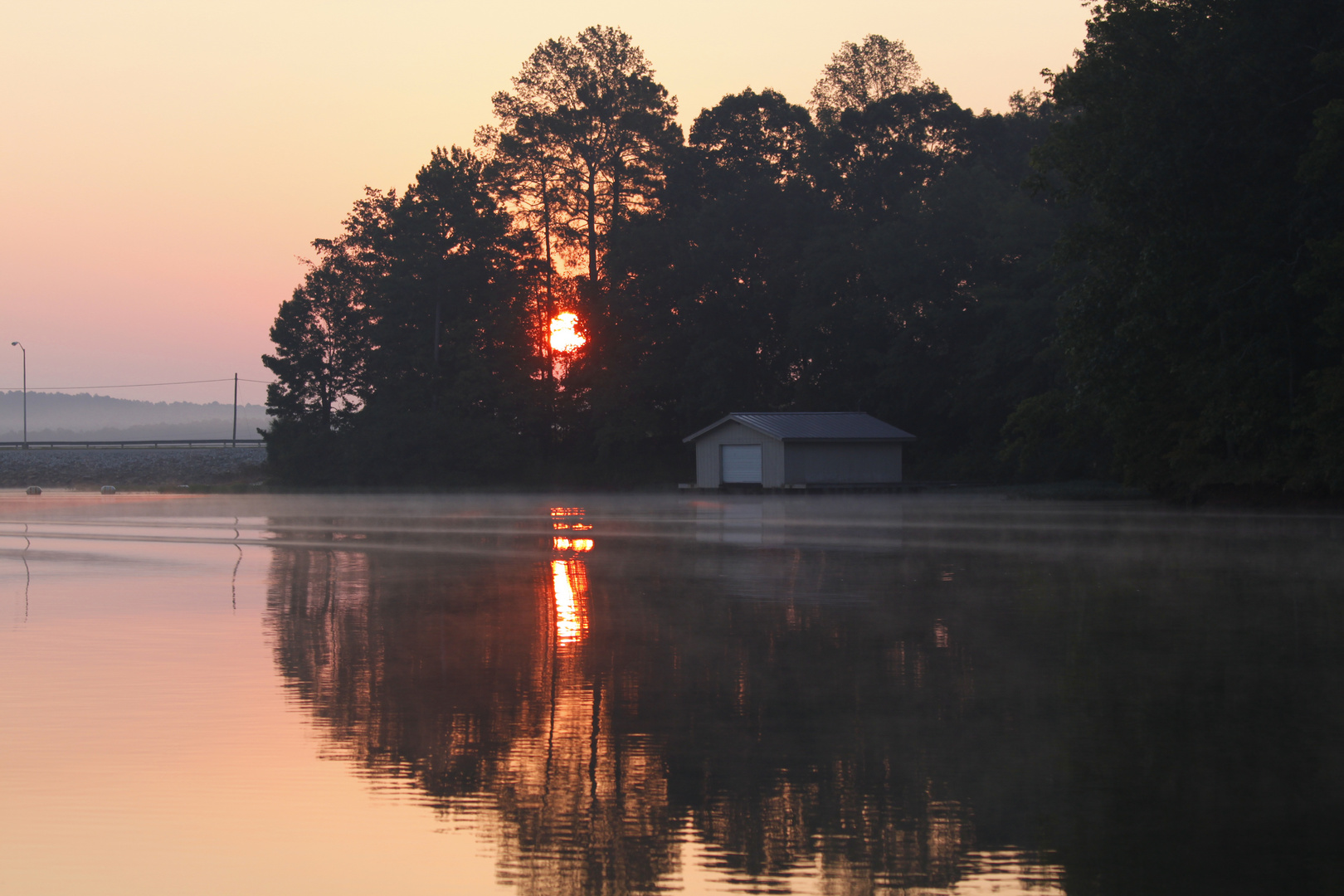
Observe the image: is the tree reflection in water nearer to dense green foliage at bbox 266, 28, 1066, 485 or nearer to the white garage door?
the white garage door

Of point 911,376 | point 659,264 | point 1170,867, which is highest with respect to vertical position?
point 659,264

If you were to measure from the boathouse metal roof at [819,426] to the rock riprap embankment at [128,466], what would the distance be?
39646 millimetres

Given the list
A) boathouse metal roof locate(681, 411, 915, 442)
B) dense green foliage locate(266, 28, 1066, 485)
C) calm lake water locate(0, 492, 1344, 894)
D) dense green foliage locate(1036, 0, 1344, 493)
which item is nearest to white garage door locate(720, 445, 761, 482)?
boathouse metal roof locate(681, 411, 915, 442)

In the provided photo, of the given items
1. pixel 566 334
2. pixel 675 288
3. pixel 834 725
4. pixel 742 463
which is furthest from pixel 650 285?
pixel 834 725

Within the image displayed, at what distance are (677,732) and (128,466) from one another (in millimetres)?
92410

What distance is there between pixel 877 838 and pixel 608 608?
850 cm

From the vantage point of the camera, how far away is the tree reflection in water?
19.6ft

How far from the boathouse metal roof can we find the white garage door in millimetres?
1067

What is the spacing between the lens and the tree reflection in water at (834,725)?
5961 millimetres

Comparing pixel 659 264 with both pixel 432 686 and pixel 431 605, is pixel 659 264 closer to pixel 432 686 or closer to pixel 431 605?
pixel 431 605

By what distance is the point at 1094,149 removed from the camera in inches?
1331

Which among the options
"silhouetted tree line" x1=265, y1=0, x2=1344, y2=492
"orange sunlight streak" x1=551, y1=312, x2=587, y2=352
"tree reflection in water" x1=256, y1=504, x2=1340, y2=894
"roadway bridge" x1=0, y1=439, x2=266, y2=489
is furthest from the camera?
"roadway bridge" x1=0, y1=439, x2=266, y2=489

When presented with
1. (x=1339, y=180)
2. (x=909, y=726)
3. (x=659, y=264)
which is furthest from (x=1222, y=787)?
(x=659, y=264)

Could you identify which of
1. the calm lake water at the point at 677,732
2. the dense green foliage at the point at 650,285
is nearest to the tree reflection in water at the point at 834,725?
the calm lake water at the point at 677,732
